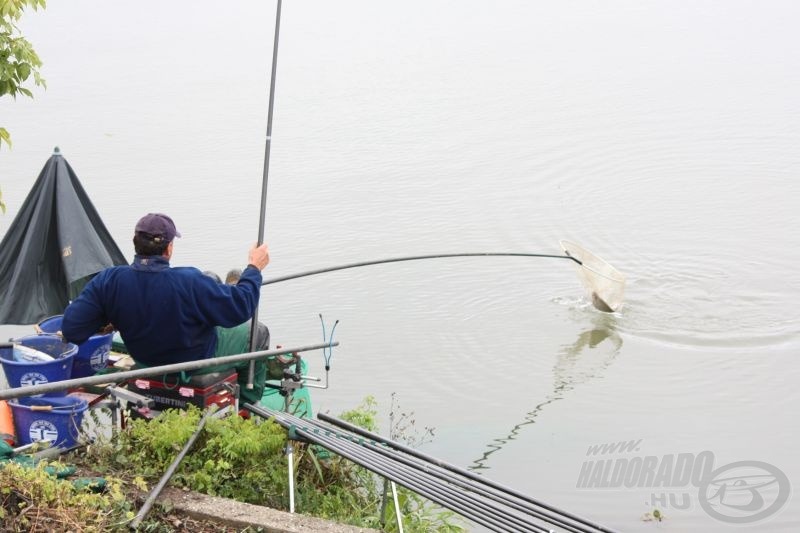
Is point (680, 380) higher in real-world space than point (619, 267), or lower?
lower

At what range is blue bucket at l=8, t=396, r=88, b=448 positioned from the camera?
3.97m

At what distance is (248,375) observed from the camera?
445 cm

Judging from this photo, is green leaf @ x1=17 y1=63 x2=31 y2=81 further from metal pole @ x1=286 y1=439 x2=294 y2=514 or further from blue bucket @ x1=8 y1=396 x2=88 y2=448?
metal pole @ x1=286 y1=439 x2=294 y2=514

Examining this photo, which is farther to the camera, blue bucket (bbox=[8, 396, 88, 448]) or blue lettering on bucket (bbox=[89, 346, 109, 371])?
blue lettering on bucket (bbox=[89, 346, 109, 371])

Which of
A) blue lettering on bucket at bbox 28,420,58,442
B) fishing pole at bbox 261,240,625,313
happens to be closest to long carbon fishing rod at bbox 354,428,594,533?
blue lettering on bucket at bbox 28,420,58,442

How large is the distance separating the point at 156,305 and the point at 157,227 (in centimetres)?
31

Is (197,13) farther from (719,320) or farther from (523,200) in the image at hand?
(719,320)

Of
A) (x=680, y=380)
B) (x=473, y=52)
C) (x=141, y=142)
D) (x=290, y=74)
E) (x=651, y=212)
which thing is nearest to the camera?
(x=680, y=380)

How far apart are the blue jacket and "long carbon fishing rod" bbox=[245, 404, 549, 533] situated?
1.89 ft

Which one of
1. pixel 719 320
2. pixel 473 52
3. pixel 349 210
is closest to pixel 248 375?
pixel 719 320

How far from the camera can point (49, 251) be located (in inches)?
241

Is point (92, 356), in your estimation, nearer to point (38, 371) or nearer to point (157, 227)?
→ point (38, 371)

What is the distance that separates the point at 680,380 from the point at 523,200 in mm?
4218

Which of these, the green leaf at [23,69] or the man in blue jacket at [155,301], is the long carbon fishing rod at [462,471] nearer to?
the man in blue jacket at [155,301]
